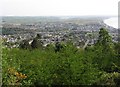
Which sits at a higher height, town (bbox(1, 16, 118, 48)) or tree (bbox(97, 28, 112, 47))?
tree (bbox(97, 28, 112, 47))

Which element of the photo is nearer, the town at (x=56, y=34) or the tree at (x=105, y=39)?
the tree at (x=105, y=39)

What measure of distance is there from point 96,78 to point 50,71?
10.6ft

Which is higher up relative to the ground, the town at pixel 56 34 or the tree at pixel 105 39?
the tree at pixel 105 39

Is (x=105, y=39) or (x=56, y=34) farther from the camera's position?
(x=56, y=34)

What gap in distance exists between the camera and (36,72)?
22.0 metres

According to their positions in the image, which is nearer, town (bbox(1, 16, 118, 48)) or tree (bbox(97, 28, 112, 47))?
tree (bbox(97, 28, 112, 47))

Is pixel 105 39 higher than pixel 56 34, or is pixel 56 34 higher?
pixel 105 39

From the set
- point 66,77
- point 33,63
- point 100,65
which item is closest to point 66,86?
point 66,77

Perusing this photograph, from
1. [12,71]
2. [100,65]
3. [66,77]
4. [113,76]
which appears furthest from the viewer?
[100,65]

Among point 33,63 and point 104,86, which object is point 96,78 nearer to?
point 104,86

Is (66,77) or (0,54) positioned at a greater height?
(0,54)

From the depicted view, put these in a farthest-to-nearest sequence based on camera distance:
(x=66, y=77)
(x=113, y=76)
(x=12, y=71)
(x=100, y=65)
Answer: (x=100, y=65) → (x=113, y=76) → (x=66, y=77) → (x=12, y=71)

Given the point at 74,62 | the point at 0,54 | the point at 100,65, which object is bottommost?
the point at 100,65

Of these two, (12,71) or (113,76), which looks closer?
(12,71)
